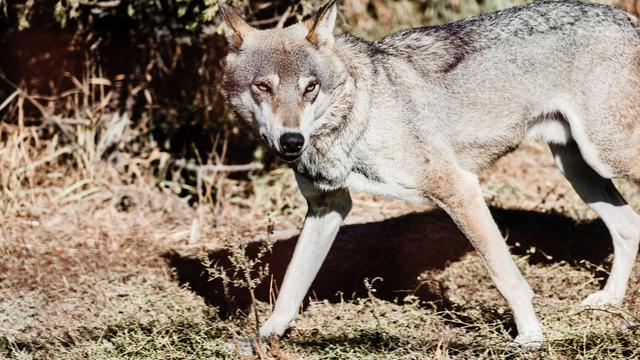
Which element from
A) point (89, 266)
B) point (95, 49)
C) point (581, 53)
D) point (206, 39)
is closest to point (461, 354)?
point (581, 53)

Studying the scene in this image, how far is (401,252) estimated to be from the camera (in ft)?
21.5

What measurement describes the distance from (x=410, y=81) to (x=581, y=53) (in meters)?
1.07

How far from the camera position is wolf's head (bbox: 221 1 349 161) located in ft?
14.3

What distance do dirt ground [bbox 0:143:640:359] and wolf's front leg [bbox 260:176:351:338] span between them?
141 millimetres

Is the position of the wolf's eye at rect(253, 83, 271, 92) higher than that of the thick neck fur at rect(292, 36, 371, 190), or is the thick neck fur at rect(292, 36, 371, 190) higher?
the wolf's eye at rect(253, 83, 271, 92)

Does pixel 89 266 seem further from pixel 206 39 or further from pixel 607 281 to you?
pixel 607 281

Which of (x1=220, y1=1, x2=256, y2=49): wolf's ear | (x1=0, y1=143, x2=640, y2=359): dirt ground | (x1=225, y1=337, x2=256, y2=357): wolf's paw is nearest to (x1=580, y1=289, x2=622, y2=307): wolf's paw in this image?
(x1=0, y1=143, x2=640, y2=359): dirt ground

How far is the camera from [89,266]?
6.39 metres

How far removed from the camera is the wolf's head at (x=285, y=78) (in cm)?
437

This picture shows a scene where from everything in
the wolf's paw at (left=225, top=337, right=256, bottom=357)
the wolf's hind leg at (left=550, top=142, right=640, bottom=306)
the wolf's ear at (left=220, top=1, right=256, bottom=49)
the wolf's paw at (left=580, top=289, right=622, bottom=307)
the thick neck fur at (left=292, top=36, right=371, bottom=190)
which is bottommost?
the wolf's paw at (left=225, top=337, right=256, bottom=357)

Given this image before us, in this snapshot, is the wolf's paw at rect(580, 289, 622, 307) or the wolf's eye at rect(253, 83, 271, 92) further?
the wolf's paw at rect(580, 289, 622, 307)

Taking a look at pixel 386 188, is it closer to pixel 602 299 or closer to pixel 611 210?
pixel 602 299

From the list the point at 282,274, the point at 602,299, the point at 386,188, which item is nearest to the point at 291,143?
the point at 386,188

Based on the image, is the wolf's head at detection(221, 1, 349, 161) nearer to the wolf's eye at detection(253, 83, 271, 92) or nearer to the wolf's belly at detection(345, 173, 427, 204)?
the wolf's eye at detection(253, 83, 271, 92)
